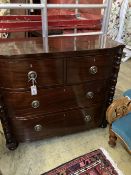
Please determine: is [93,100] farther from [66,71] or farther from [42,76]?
[42,76]

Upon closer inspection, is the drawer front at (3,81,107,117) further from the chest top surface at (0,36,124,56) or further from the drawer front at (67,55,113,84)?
the chest top surface at (0,36,124,56)

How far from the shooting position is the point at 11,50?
3.73ft

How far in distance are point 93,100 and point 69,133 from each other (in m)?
0.39

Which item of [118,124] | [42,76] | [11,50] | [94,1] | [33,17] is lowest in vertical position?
[118,124]

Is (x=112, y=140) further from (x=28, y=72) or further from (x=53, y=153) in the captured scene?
(x=28, y=72)

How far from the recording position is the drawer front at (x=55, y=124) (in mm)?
1398

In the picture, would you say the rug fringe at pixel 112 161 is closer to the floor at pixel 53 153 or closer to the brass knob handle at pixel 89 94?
the floor at pixel 53 153

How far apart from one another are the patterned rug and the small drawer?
670 mm

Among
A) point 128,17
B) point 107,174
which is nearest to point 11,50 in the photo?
point 107,174

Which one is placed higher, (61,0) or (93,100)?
(61,0)

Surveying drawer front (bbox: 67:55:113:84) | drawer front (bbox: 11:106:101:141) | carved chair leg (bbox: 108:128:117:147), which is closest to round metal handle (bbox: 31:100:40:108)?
drawer front (bbox: 11:106:101:141)

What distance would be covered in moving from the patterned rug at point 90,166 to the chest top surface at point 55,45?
882 millimetres

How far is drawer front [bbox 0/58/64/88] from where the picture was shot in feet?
3.67

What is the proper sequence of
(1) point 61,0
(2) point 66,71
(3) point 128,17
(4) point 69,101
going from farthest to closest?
(3) point 128,17, (1) point 61,0, (4) point 69,101, (2) point 66,71
